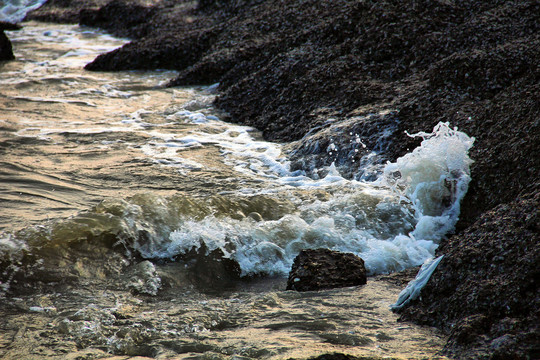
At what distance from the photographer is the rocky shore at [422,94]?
2645 millimetres

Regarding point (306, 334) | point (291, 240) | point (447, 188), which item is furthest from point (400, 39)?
point (306, 334)

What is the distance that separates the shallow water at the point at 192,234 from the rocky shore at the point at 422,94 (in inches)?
9.9

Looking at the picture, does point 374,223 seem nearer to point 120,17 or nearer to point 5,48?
point 5,48

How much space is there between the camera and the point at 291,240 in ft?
13.1

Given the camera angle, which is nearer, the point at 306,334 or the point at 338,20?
the point at 306,334

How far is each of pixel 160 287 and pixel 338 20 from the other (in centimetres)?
529

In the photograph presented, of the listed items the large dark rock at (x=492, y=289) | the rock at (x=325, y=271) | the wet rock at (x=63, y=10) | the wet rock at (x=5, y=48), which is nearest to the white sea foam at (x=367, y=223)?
the rock at (x=325, y=271)

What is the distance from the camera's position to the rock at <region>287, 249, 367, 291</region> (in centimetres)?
327

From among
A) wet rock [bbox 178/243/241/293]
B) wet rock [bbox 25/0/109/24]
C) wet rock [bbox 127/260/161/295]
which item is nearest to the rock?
wet rock [bbox 178/243/241/293]

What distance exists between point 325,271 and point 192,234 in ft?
3.75

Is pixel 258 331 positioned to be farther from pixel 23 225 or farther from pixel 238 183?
pixel 238 183

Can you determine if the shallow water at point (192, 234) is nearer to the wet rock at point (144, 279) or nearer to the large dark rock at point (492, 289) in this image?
the wet rock at point (144, 279)

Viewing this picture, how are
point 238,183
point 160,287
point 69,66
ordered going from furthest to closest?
point 69,66 < point 238,183 < point 160,287

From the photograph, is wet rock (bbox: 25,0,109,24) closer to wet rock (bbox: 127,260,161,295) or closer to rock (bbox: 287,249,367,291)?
wet rock (bbox: 127,260,161,295)
